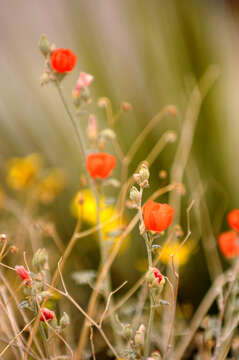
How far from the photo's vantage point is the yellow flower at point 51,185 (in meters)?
0.77

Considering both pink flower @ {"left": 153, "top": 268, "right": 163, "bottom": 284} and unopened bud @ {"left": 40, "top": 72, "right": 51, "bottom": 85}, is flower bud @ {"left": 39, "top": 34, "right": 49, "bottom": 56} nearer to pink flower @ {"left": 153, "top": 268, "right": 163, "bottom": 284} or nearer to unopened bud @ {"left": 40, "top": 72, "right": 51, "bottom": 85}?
unopened bud @ {"left": 40, "top": 72, "right": 51, "bottom": 85}

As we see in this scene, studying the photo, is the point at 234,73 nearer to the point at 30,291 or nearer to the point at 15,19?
the point at 15,19

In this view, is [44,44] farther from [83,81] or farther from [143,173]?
[143,173]

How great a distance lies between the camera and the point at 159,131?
88 cm

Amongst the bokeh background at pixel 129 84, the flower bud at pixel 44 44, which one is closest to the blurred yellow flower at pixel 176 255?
the bokeh background at pixel 129 84

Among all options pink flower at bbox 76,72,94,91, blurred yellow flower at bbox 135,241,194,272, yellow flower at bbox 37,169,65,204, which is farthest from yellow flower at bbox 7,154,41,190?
pink flower at bbox 76,72,94,91

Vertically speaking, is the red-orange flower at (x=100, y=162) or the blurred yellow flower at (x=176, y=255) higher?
the red-orange flower at (x=100, y=162)

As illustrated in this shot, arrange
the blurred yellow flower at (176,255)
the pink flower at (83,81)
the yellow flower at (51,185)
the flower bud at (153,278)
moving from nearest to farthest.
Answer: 1. the flower bud at (153,278)
2. the pink flower at (83,81)
3. the blurred yellow flower at (176,255)
4. the yellow flower at (51,185)

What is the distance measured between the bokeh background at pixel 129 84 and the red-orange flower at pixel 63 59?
1.38ft

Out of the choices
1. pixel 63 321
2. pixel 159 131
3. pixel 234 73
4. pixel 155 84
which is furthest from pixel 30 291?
pixel 234 73

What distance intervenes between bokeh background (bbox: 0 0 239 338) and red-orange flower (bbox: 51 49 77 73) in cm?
42

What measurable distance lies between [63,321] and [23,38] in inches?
32.7

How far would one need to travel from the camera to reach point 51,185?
811mm

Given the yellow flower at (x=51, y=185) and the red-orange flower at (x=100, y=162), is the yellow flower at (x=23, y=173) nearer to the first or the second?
the yellow flower at (x=51, y=185)
